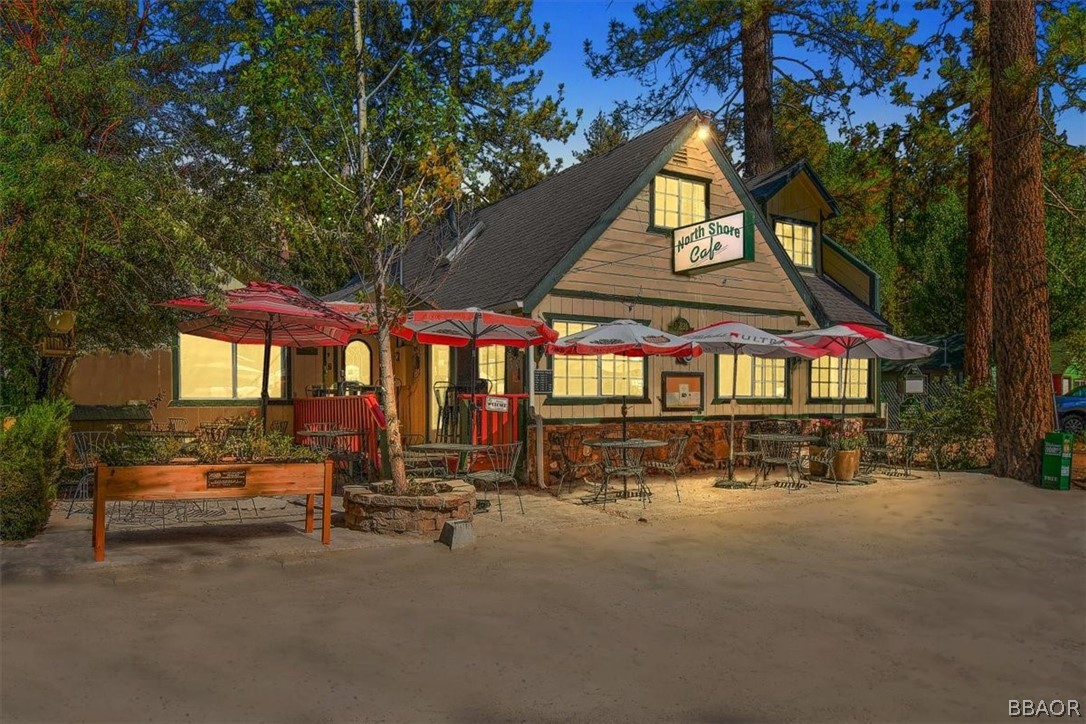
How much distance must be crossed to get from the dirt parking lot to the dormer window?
35.6ft

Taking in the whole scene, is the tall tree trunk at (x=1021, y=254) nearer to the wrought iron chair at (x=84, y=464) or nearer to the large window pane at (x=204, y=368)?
the large window pane at (x=204, y=368)

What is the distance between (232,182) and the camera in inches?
590

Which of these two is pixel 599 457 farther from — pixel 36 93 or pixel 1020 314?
pixel 36 93

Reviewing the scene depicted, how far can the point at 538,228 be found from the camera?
16.2 meters

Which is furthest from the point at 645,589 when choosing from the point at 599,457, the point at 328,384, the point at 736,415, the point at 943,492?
the point at 328,384

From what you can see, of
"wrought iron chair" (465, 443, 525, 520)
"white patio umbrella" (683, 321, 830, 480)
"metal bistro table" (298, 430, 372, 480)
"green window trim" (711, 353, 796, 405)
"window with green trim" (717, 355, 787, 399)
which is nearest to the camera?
"wrought iron chair" (465, 443, 525, 520)

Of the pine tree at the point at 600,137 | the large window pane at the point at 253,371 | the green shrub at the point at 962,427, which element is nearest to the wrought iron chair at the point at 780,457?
the green shrub at the point at 962,427

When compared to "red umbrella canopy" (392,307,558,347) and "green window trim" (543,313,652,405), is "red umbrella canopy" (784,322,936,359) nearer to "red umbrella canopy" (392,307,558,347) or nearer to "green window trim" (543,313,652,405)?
"green window trim" (543,313,652,405)

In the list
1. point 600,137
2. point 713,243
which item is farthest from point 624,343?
point 600,137

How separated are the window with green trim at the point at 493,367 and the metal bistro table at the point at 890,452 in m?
6.75

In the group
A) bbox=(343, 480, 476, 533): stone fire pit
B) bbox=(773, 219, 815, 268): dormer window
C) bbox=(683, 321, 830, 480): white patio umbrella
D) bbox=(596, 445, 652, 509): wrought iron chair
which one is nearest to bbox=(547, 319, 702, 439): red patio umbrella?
bbox=(683, 321, 830, 480): white patio umbrella

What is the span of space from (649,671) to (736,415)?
11565mm

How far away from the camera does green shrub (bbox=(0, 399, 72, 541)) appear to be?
7887mm

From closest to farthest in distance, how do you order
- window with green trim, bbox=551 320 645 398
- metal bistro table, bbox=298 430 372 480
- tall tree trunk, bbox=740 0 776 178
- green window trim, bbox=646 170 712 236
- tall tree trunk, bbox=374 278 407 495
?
1. tall tree trunk, bbox=374 278 407 495
2. metal bistro table, bbox=298 430 372 480
3. window with green trim, bbox=551 320 645 398
4. green window trim, bbox=646 170 712 236
5. tall tree trunk, bbox=740 0 776 178
